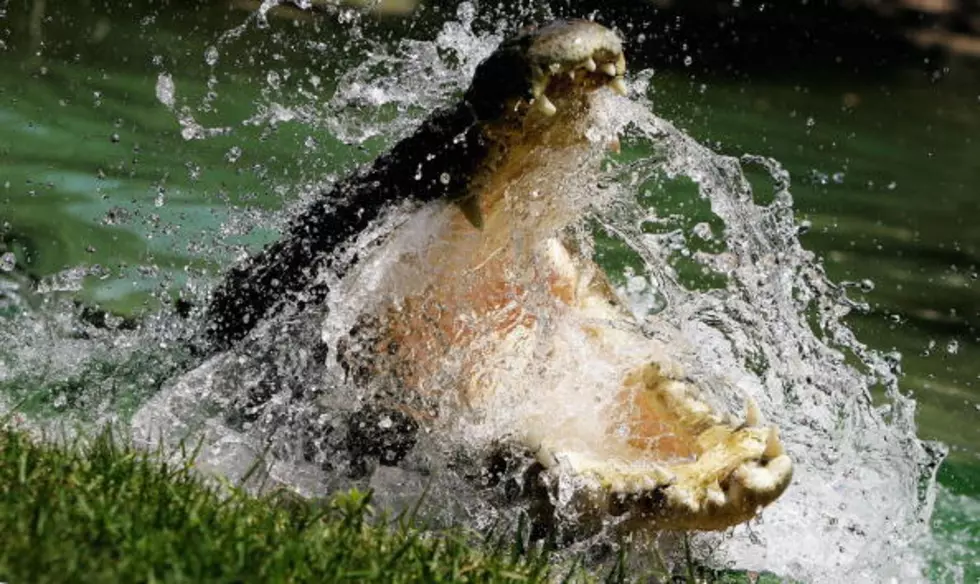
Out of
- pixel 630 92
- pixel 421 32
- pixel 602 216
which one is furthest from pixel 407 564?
pixel 421 32

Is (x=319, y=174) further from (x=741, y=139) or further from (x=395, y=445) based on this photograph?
(x=395, y=445)

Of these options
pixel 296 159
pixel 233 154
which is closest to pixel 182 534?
pixel 233 154

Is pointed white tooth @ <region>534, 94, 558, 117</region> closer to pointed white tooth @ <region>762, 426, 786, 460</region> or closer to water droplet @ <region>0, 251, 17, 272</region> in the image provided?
pointed white tooth @ <region>762, 426, 786, 460</region>

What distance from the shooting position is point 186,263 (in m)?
6.31

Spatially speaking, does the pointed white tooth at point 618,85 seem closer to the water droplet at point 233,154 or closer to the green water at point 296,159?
the green water at point 296,159

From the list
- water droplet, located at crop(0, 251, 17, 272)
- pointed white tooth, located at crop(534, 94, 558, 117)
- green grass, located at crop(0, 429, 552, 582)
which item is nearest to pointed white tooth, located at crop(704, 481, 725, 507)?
green grass, located at crop(0, 429, 552, 582)

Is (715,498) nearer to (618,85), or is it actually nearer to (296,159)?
(618,85)

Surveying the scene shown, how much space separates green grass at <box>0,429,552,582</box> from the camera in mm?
2494

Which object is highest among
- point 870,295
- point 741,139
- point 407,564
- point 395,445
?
point 741,139

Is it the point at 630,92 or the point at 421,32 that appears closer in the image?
the point at 630,92

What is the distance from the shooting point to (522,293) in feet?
12.8

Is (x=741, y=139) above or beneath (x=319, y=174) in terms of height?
above

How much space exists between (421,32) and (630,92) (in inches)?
300

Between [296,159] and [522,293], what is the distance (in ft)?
14.5
